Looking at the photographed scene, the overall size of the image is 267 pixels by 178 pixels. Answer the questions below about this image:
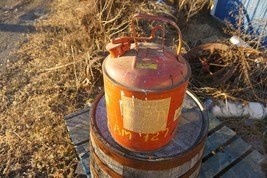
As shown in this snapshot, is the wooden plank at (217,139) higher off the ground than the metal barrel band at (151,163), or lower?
lower

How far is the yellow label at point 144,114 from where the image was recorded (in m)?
1.56

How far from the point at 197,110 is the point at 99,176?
3.24ft

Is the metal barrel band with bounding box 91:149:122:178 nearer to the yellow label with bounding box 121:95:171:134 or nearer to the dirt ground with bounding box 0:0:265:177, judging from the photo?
the yellow label with bounding box 121:95:171:134

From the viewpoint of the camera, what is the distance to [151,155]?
5.97ft

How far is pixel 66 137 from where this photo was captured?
124 inches

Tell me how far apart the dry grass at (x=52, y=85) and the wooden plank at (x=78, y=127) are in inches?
11.4

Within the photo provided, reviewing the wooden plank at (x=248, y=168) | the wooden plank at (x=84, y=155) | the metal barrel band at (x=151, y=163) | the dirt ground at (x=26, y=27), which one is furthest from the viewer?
the dirt ground at (x=26, y=27)

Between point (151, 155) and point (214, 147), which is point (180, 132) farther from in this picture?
point (214, 147)

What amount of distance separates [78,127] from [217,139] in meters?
1.51

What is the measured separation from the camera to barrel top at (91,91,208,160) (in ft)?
5.99

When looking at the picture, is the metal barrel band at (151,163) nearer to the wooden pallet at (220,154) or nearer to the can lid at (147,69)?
the can lid at (147,69)

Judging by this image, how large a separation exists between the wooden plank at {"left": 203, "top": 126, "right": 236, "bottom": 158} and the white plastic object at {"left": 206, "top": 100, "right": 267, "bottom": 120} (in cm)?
45

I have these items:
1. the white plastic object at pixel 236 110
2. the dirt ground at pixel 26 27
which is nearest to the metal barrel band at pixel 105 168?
the white plastic object at pixel 236 110

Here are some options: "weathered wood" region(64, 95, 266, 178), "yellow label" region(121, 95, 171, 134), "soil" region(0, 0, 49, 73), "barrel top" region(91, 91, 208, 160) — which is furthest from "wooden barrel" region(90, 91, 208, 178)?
"soil" region(0, 0, 49, 73)
